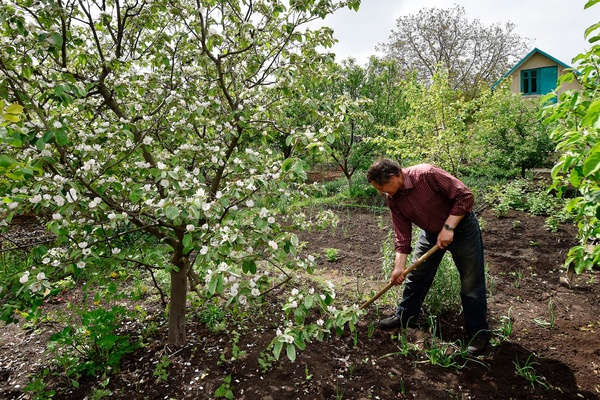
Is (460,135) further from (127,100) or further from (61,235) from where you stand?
(61,235)

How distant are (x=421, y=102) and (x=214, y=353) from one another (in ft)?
17.8

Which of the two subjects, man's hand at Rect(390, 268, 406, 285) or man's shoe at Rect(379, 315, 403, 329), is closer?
man's hand at Rect(390, 268, 406, 285)

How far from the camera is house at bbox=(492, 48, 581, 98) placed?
52.5ft

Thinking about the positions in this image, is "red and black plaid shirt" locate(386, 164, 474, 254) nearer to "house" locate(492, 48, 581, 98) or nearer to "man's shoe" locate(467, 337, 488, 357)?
"man's shoe" locate(467, 337, 488, 357)

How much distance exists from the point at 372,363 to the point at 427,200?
4.58 feet

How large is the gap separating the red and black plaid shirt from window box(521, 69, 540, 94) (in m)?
18.8

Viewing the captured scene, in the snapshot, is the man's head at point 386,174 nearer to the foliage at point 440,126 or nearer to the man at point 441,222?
the man at point 441,222

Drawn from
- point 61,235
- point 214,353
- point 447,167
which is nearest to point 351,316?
point 214,353

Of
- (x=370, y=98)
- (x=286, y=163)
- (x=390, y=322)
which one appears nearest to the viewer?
(x=286, y=163)

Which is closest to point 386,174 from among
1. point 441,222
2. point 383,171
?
point 383,171

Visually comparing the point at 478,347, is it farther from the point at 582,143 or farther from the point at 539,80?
the point at 539,80

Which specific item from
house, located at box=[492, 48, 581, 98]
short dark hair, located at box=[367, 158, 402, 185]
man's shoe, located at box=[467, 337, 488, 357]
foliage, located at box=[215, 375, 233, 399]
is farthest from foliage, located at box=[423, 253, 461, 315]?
house, located at box=[492, 48, 581, 98]

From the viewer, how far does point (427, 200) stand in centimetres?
261

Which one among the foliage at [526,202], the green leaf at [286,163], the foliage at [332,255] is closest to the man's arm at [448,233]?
the green leaf at [286,163]
